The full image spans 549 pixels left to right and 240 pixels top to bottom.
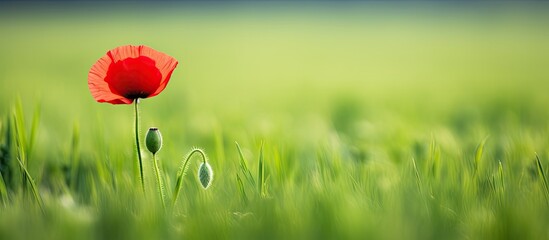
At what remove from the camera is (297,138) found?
2.11 m

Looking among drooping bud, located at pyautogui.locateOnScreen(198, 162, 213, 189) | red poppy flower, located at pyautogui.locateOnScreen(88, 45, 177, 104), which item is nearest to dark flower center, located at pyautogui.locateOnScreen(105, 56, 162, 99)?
red poppy flower, located at pyautogui.locateOnScreen(88, 45, 177, 104)

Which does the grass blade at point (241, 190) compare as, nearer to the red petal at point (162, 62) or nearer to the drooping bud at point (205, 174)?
the drooping bud at point (205, 174)

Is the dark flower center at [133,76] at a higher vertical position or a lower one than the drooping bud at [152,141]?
higher

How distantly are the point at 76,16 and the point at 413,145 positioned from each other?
33.6 ft

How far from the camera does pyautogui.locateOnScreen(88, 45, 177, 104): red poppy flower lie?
3.69 ft

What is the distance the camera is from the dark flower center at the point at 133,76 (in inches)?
44.2

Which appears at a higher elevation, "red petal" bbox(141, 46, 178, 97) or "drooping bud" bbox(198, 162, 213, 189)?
"red petal" bbox(141, 46, 178, 97)

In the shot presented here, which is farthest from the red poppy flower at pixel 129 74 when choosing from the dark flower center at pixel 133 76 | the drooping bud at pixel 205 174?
the drooping bud at pixel 205 174

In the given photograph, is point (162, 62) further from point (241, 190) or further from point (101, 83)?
point (241, 190)

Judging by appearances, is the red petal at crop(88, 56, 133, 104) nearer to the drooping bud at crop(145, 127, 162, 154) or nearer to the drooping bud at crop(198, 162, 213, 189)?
the drooping bud at crop(145, 127, 162, 154)

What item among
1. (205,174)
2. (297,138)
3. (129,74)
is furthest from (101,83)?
(297,138)

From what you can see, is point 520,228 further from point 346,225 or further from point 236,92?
point 236,92

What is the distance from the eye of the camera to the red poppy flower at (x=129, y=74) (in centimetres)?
112

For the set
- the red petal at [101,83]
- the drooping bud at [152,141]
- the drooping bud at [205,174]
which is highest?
the red petal at [101,83]
